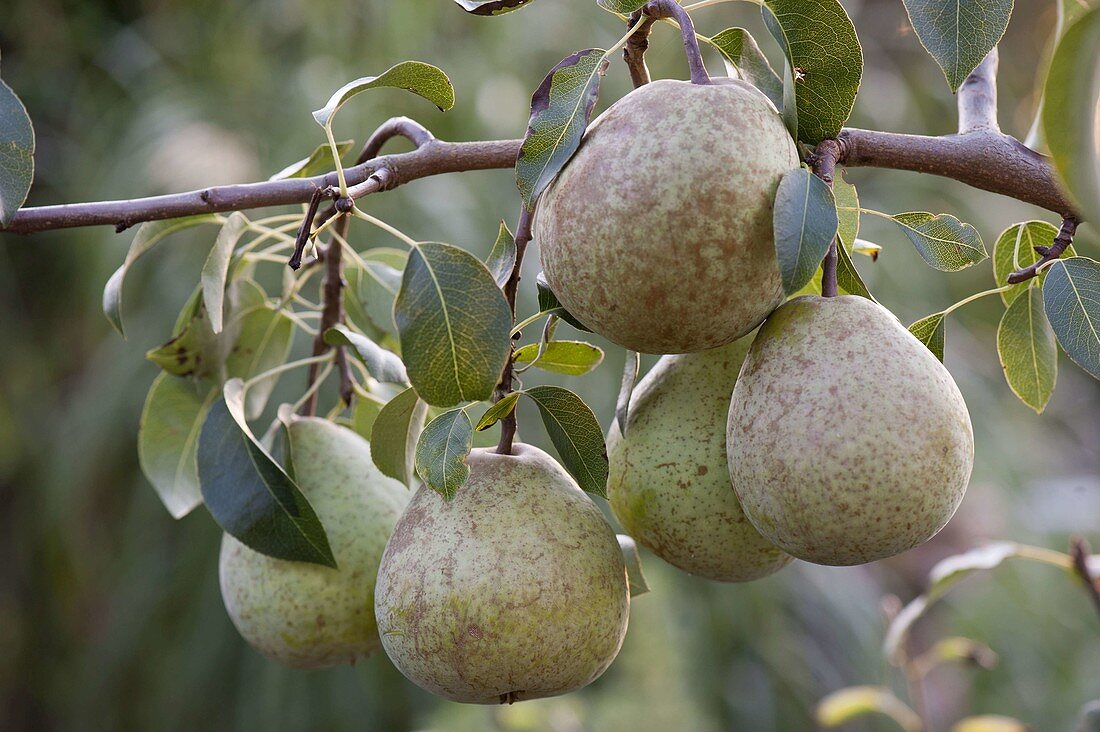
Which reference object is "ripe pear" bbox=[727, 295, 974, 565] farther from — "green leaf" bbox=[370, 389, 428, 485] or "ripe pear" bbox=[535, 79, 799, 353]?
"green leaf" bbox=[370, 389, 428, 485]

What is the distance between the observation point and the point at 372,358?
0.66 metres

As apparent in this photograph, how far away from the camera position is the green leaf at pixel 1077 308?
1.93 feet

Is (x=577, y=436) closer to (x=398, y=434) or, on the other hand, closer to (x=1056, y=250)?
(x=398, y=434)

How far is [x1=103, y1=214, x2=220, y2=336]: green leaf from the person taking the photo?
72 centimetres

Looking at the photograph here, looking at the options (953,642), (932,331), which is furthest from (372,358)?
(953,642)

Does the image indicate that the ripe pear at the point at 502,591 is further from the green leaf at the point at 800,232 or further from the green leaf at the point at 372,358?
the green leaf at the point at 800,232

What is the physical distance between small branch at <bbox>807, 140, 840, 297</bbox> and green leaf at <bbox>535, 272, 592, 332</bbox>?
0.49 ft

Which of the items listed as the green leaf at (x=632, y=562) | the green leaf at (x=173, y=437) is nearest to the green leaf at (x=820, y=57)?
the green leaf at (x=632, y=562)

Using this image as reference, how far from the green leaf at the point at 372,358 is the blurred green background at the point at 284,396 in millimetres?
1190

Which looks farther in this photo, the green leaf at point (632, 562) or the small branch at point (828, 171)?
the green leaf at point (632, 562)

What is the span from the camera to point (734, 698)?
2332 mm

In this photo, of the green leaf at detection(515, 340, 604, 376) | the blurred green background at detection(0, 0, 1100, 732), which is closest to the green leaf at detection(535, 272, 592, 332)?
the green leaf at detection(515, 340, 604, 376)

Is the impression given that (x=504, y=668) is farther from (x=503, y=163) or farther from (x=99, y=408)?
(x=99, y=408)

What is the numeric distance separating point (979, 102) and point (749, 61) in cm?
19
